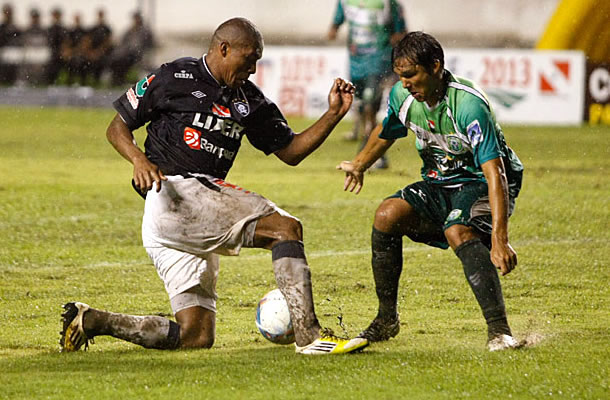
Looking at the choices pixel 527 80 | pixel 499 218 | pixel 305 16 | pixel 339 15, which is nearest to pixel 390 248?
pixel 499 218

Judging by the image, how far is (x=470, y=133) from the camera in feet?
15.4

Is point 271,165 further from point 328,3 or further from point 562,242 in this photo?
point 328,3

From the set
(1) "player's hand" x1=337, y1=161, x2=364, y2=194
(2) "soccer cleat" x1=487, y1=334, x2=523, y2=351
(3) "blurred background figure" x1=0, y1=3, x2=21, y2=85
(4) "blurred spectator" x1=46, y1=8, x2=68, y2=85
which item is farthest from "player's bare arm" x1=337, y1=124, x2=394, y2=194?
(3) "blurred background figure" x1=0, y1=3, x2=21, y2=85

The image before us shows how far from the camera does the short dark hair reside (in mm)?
4703

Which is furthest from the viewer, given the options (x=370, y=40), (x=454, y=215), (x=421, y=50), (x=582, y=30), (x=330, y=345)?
(x=582, y=30)

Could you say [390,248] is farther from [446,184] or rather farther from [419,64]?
[419,64]

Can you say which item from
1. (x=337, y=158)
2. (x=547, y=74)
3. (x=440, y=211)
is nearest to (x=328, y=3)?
(x=547, y=74)

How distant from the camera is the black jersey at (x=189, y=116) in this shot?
196 inches

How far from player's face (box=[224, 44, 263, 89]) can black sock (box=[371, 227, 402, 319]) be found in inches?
37.1

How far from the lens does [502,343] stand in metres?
4.59

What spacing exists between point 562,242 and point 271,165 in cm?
540

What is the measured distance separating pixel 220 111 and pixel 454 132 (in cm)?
106

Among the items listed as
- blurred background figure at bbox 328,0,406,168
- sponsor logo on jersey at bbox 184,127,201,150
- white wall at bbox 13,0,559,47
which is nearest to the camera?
sponsor logo on jersey at bbox 184,127,201,150

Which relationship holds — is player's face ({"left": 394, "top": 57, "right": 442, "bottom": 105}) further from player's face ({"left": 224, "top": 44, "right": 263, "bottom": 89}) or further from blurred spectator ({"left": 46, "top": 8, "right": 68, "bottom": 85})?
blurred spectator ({"left": 46, "top": 8, "right": 68, "bottom": 85})
